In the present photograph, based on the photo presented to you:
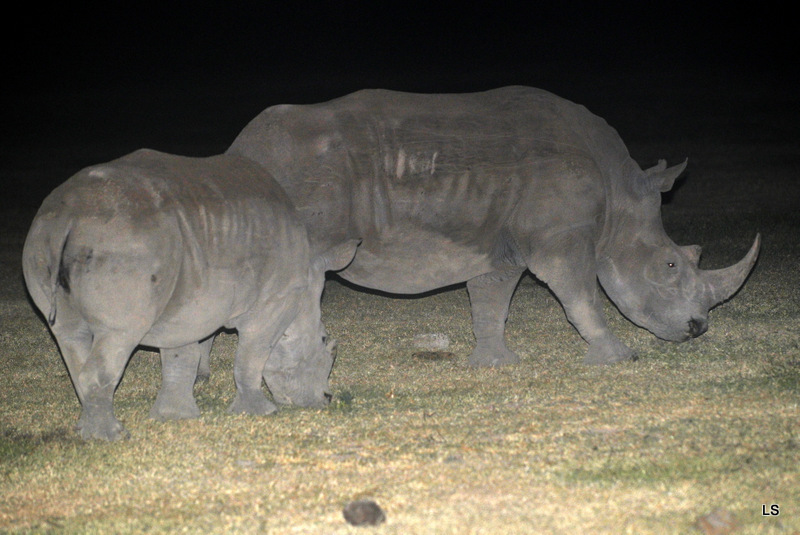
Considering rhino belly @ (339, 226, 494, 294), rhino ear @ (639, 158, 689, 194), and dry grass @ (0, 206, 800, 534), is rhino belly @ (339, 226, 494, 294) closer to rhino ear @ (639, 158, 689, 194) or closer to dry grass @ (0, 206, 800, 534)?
dry grass @ (0, 206, 800, 534)

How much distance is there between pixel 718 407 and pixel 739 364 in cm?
122

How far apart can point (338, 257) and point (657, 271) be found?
9.06 ft

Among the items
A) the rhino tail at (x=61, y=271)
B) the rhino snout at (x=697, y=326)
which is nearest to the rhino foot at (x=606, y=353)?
the rhino snout at (x=697, y=326)

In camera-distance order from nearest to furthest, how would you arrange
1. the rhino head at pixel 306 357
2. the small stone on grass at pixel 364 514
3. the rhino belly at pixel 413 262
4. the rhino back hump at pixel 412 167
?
the small stone on grass at pixel 364 514, the rhino head at pixel 306 357, the rhino back hump at pixel 412 167, the rhino belly at pixel 413 262

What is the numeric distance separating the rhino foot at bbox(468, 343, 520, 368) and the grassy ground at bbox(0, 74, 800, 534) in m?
0.14

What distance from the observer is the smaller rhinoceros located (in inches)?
231

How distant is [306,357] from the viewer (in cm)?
720

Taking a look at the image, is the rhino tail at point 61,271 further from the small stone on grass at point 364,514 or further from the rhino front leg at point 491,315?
the rhino front leg at point 491,315

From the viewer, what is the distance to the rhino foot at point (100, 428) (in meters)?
6.18

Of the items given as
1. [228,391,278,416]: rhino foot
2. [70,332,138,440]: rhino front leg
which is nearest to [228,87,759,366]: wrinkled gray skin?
[228,391,278,416]: rhino foot

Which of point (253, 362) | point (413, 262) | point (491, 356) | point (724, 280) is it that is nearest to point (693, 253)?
point (724, 280)

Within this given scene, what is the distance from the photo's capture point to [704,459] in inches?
221

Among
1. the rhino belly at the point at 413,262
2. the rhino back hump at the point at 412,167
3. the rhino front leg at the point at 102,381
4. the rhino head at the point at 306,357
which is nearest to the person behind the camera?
the rhino front leg at the point at 102,381

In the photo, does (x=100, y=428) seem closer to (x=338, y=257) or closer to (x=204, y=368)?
(x=204, y=368)
